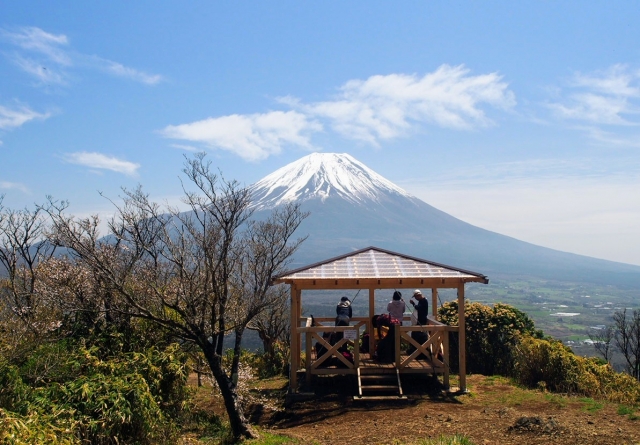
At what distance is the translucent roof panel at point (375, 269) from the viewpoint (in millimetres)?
11203

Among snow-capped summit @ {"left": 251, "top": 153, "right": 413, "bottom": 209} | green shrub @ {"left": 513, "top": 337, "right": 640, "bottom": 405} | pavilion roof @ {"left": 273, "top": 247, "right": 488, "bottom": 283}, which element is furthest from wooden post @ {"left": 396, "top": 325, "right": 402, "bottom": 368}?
snow-capped summit @ {"left": 251, "top": 153, "right": 413, "bottom": 209}

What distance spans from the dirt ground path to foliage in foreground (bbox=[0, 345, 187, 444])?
2.32 m

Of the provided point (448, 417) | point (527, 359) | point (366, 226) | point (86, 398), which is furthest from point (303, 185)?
point (86, 398)

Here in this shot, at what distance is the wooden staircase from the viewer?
416 inches

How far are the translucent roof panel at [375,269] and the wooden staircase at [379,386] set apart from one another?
200cm

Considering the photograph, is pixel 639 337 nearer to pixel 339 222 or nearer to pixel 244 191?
pixel 244 191

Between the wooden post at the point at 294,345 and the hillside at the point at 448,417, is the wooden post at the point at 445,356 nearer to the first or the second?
the hillside at the point at 448,417

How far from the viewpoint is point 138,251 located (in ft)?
36.4

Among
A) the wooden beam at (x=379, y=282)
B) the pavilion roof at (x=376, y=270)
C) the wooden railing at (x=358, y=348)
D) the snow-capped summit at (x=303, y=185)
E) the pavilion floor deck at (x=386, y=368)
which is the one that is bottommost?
the pavilion floor deck at (x=386, y=368)

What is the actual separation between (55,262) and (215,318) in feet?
20.7

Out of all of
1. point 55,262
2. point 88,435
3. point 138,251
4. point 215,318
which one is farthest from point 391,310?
point 55,262

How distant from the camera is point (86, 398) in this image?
655 cm

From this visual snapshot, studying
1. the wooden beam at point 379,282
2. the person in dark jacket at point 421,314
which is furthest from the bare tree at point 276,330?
the person in dark jacket at point 421,314

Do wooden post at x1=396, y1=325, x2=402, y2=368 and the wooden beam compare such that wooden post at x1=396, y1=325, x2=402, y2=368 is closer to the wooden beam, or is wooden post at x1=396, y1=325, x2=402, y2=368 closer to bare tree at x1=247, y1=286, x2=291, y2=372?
the wooden beam
